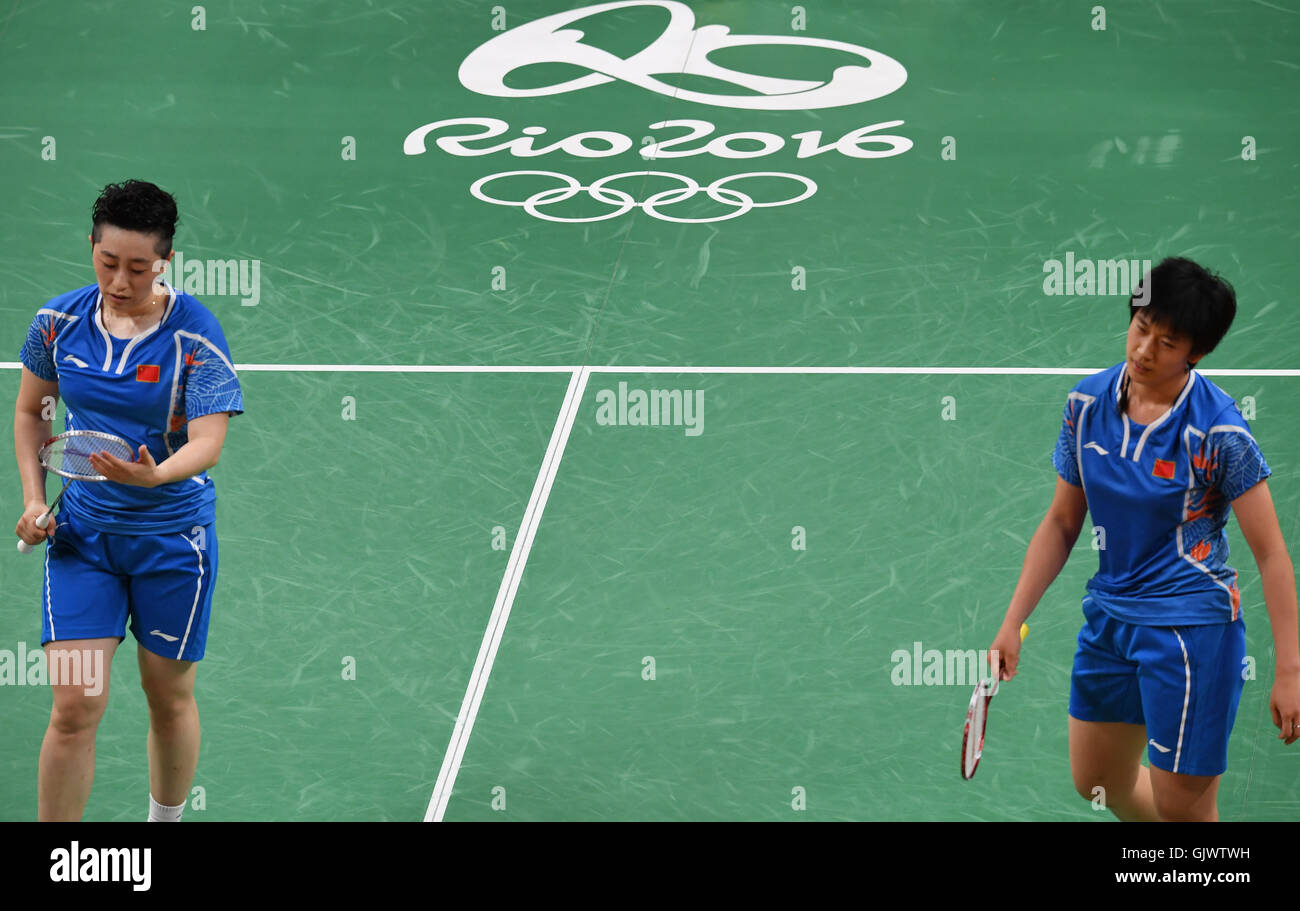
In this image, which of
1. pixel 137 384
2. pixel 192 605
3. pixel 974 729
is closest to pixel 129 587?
pixel 192 605

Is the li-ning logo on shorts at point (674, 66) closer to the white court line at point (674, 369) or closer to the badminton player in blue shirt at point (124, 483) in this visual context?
the white court line at point (674, 369)

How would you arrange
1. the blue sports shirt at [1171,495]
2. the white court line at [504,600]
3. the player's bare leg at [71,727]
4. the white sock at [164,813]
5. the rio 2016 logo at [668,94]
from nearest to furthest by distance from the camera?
the blue sports shirt at [1171,495] → the player's bare leg at [71,727] → the white sock at [164,813] → the white court line at [504,600] → the rio 2016 logo at [668,94]

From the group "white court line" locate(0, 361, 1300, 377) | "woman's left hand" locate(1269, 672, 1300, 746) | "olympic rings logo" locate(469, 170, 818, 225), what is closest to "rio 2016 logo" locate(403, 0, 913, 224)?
"olympic rings logo" locate(469, 170, 818, 225)

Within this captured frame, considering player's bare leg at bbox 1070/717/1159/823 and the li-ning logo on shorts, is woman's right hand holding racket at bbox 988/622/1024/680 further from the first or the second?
the li-ning logo on shorts

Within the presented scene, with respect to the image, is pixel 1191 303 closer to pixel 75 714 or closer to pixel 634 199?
pixel 75 714

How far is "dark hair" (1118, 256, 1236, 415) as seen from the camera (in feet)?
14.0

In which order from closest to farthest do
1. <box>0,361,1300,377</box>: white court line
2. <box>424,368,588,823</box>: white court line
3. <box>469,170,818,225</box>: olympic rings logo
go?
<box>424,368,588,823</box>: white court line < <box>0,361,1300,377</box>: white court line < <box>469,170,818,225</box>: olympic rings logo

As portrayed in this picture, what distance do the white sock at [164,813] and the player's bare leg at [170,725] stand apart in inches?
0.7

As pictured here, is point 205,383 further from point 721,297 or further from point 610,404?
point 721,297

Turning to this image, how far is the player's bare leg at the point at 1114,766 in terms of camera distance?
4.74 meters

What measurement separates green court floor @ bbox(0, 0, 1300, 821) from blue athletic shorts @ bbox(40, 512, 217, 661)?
3.71 feet

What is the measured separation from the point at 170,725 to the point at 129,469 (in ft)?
3.43

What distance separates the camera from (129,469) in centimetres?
451

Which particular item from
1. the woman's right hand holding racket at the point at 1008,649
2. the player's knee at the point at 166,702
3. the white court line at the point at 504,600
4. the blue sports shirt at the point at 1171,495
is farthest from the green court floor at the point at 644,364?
the blue sports shirt at the point at 1171,495
